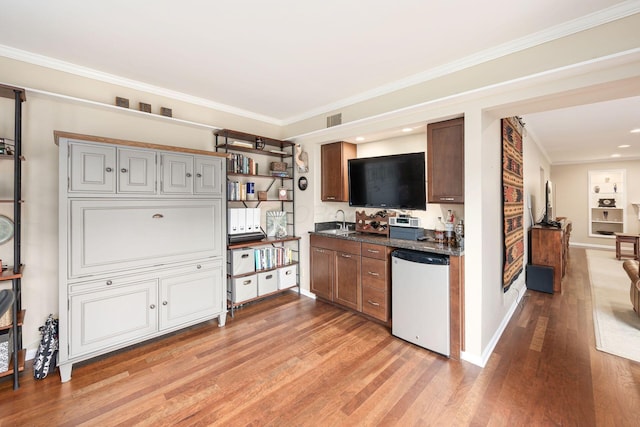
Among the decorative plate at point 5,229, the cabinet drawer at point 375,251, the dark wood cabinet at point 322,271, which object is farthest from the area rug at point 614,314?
the decorative plate at point 5,229

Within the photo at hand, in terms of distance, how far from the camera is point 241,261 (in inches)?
132

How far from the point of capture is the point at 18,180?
2.05 meters

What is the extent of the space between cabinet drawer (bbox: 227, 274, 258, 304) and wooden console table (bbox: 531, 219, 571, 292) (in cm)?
434

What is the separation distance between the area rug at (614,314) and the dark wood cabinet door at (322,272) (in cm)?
271

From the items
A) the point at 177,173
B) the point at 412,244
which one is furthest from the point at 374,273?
the point at 177,173

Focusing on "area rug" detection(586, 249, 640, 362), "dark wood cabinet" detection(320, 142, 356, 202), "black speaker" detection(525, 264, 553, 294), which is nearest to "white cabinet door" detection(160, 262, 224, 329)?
"dark wood cabinet" detection(320, 142, 356, 202)

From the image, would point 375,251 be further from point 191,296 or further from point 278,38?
point 278,38

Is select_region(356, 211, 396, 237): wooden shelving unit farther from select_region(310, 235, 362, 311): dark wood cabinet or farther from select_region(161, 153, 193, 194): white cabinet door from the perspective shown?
select_region(161, 153, 193, 194): white cabinet door

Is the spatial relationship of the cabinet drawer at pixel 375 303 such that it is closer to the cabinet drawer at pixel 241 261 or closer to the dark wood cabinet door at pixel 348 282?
the dark wood cabinet door at pixel 348 282

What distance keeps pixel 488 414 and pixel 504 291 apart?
5.23ft

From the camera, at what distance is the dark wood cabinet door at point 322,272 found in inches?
140

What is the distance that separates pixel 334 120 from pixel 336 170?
66 cm

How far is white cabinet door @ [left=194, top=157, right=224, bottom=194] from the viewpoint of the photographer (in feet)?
9.28

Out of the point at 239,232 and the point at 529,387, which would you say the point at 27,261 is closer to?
the point at 239,232
